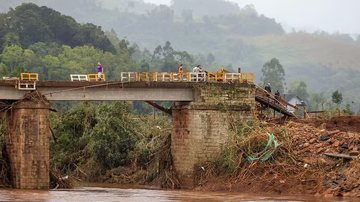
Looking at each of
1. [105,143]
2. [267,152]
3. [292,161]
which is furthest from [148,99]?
[105,143]

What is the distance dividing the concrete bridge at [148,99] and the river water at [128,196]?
2.34 metres

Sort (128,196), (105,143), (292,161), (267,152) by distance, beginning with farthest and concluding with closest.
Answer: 1. (105,143)
2. (267,152)
3. (292,161)
4. (128,196)

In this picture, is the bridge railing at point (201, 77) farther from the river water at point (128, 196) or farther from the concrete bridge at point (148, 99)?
the river water at point (128, 196)

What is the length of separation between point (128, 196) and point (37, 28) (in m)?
99.6

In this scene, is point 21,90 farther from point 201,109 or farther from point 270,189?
point 270,189

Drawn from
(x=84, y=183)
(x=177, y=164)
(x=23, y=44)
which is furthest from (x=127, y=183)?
(x=23, y=44)

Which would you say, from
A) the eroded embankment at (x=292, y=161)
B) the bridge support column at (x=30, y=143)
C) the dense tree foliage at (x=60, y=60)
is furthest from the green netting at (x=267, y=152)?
the dense tree foliage at (x=60, y=60)

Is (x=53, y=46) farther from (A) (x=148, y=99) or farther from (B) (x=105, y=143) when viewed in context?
(A) (x=148, y=99)

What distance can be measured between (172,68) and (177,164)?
107 meters

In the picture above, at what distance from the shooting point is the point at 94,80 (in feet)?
177

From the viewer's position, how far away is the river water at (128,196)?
44.1m

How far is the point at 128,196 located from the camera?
47.3 meters

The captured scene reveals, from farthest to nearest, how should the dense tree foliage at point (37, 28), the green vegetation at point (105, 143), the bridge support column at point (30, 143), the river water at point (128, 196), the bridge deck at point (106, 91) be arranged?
the dense tree foliage at point (37, 28) → the green vegetation at point (105, 143) → the bridge deck at point (106, 91) → the bridge support column at point (30, 143) → the river water at point (128, 196)

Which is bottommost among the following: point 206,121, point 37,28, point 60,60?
point 206,121
